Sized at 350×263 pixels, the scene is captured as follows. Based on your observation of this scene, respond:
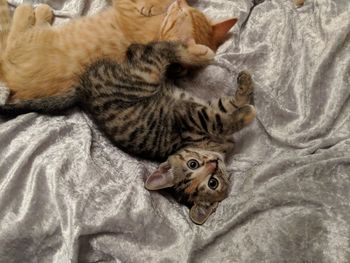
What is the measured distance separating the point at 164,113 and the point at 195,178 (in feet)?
0.91

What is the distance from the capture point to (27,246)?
1313 millimetres

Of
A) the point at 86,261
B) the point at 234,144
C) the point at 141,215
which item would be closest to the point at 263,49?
the point at 234,144

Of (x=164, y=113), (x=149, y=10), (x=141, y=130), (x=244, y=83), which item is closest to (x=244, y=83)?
(x=244, y=83)

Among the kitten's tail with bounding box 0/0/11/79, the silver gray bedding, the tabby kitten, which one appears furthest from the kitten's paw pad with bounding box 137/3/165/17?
the kitten's tail with bounding box 0/0/11/79

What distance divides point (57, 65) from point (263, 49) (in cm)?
84

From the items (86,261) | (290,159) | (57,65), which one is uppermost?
(57,65)

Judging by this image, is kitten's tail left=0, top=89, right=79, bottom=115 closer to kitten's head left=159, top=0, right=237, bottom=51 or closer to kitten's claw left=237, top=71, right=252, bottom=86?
kitten's head left=159, top=0, right=237, bottom=51

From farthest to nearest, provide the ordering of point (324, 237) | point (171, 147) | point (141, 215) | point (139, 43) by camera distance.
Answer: point (139, 43) < point (171, 147) < point (141, 215) < point (324, 237)

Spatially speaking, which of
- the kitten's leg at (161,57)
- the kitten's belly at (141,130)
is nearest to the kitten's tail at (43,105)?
the kitten's belly at (141,130)

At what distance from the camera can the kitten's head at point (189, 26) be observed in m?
1.65

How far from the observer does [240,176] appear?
5.06 ft

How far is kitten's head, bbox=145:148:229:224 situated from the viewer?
4.77 feet

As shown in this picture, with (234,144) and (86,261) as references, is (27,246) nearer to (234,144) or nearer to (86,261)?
(86,261)

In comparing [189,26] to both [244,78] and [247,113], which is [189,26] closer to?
[244,78]
